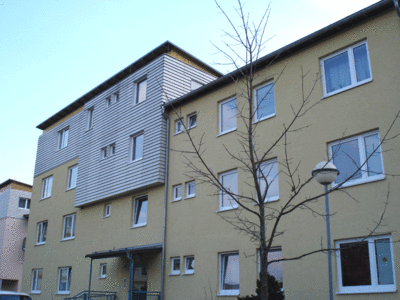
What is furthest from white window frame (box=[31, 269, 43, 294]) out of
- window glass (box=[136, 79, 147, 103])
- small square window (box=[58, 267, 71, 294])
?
window glass (box=[136, 79, 147, 103])

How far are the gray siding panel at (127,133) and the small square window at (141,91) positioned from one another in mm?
269

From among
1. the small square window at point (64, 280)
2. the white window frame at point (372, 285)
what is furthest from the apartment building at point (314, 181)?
the small square window at point (64, 280)

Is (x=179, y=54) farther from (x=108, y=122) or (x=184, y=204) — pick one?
(x=184, y=204)

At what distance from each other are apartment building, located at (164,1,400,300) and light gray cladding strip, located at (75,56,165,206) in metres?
2.53

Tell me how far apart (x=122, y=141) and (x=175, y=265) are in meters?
6.86

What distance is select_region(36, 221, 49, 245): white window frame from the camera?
26116 millimetres

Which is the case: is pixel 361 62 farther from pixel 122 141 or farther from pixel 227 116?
pixel 122 141

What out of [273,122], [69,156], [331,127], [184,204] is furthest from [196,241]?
[69,156]

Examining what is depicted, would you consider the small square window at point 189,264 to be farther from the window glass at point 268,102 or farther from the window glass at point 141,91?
the window glass at point 141,91

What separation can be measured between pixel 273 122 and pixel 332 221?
12.9 feet

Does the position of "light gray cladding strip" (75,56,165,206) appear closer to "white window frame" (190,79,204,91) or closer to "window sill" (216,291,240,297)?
"white window frame" (190,79,204,91)

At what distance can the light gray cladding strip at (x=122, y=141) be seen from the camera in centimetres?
1833

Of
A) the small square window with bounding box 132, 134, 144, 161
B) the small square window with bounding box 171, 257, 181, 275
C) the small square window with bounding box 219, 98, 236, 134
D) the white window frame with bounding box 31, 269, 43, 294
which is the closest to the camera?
the small square window with bounding box 219, 98, 236, 134

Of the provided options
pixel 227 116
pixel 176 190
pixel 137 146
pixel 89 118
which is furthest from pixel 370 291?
pixel 89 118
